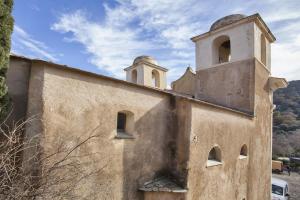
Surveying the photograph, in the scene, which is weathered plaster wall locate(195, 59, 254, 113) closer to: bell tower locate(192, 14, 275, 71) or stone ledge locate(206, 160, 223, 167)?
bell tower locate(192, 14, 275, 71)

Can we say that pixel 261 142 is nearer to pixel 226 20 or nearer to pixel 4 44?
pixel 226 20

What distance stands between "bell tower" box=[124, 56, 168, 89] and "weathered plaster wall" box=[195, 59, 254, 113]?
16.4ft

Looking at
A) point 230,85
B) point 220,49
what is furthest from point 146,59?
point 230,85

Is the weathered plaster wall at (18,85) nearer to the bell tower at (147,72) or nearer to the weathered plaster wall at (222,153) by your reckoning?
the weathered plaster wall at (222,153)

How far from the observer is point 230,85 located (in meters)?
12.1

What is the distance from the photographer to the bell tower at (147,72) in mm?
17250

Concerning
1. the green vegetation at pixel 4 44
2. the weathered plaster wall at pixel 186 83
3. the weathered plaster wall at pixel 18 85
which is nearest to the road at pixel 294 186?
the weathered plaster wall at pixel 186 83

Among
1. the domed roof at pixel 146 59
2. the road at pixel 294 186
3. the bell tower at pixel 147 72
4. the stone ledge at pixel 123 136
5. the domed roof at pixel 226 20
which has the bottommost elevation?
the road at pixel 294 186

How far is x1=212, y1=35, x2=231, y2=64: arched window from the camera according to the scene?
43.3 ft

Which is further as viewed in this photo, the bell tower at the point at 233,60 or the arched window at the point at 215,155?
the bell tower at the point at 233,60

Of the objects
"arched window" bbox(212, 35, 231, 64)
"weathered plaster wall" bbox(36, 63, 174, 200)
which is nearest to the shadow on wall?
"weathered plaster wall" bbox(36, 63, 174, 200)

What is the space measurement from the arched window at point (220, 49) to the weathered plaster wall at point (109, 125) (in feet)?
21.4

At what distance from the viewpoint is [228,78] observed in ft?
40.0

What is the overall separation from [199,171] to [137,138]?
2.57m
